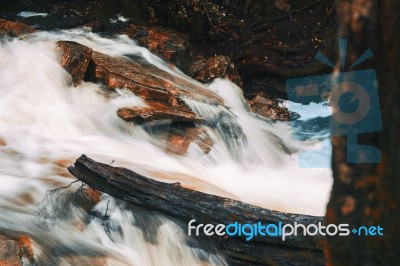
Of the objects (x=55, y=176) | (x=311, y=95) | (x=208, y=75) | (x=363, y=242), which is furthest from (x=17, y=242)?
(x=311, y=95)

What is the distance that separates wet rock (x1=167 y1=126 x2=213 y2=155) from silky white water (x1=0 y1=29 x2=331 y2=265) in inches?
4.2

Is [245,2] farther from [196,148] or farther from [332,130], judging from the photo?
[332,130]

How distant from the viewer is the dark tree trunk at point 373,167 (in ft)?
4.46

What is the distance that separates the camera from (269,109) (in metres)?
10.1

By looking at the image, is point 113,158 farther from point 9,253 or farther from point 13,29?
point 13,29

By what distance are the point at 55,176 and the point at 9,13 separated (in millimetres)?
7102

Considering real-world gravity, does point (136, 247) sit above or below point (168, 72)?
below

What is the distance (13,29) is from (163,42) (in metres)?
2.79

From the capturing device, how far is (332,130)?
1.50 m

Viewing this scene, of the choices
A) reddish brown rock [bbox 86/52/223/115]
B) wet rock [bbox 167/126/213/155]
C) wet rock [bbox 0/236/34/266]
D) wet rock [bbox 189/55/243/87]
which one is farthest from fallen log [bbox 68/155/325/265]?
wet rock [bbox 189/55/243/87]

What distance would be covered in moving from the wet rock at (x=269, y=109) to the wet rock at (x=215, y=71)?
0.59 meters

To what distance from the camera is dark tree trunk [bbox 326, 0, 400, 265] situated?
53.6 inches

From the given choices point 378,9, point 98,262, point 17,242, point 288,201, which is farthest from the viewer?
point 288,201

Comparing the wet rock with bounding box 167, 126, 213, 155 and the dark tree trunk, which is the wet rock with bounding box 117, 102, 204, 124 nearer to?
the wet rock with bounding box 167, 126, 213, 155
